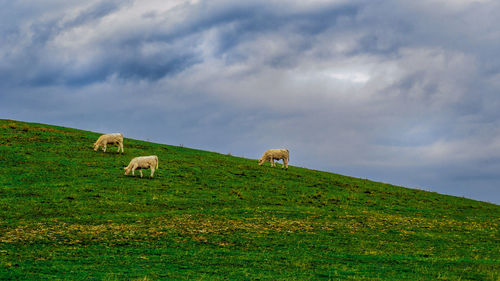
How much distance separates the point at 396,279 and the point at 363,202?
87.3 ft

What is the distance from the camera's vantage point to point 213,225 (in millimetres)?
27719

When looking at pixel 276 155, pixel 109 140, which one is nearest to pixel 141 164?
pixel 109 140

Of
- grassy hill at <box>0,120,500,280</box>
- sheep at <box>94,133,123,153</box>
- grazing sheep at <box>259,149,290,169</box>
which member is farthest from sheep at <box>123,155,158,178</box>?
grazing sheep at <box>259,149,290,169</box>

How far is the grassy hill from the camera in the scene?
60.1 ft

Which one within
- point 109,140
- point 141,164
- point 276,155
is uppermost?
point 276,155

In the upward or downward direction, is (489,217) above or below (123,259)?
above

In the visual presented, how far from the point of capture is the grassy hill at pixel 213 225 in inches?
721

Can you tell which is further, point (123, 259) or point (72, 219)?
point (72, 219)

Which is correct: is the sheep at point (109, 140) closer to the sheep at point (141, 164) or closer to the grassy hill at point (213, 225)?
the grassy hill at point (213, 225)

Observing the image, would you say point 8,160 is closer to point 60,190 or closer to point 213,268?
point 60,190

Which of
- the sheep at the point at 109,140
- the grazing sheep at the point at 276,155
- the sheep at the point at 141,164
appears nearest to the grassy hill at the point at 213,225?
the sheep at the point at 141,164

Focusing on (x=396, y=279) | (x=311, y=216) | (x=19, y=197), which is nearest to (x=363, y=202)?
(x=311, y=216)

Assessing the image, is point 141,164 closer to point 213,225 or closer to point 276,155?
point 213,225

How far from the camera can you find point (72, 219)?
90.3 feet
